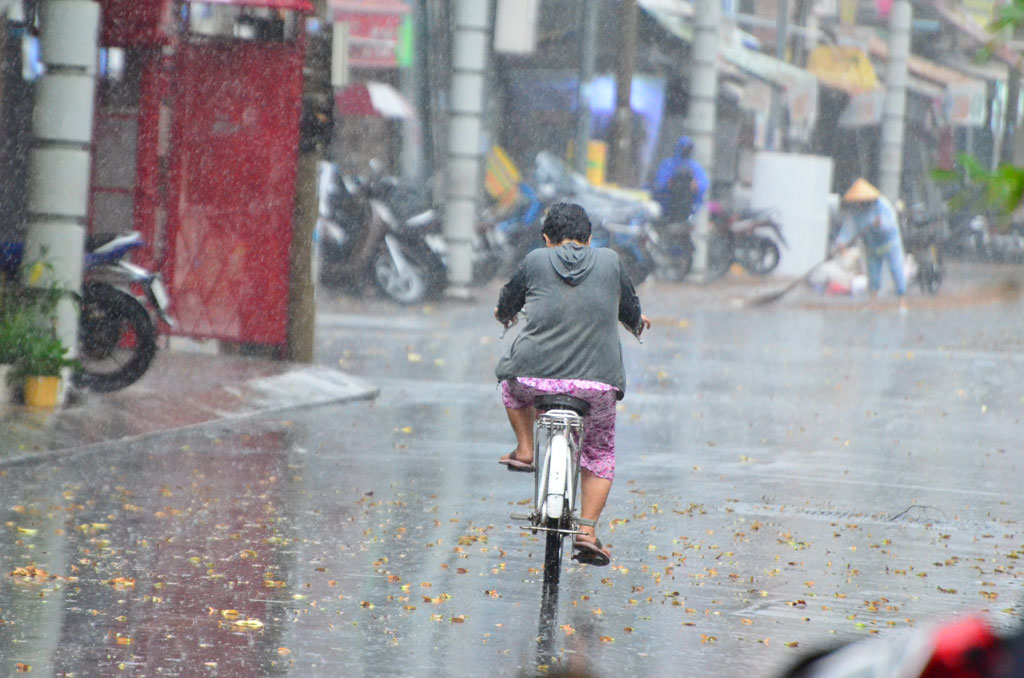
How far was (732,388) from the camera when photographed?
15.4 metres

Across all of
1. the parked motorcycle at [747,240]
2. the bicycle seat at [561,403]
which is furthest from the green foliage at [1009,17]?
the parked motorcycle at [747,240]

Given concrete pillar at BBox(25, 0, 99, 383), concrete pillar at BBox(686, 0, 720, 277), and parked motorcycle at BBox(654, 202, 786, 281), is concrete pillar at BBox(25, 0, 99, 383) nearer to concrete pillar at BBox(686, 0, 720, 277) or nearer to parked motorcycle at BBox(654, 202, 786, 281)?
parked motorcycle at BBox(654, 202, 786, 281)

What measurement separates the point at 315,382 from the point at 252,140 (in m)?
2.23

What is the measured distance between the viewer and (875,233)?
95.5ft

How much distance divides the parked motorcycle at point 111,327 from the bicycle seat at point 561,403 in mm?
5658

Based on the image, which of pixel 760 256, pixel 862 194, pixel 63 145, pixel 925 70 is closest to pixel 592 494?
pixel 63 145

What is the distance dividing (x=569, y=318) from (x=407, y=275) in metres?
16.4

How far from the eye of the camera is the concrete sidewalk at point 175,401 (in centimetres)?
1034

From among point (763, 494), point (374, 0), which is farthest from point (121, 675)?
point (374, 0)

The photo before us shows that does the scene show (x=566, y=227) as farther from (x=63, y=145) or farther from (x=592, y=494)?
(x=63, y=145)

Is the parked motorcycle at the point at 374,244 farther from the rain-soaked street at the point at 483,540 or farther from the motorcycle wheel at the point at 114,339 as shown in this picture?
the motorcycle wheel at the point at 114,339

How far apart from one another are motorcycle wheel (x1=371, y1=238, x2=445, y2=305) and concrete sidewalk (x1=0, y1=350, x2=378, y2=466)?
26.9 ft

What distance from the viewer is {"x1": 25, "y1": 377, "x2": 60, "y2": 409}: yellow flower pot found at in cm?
1108

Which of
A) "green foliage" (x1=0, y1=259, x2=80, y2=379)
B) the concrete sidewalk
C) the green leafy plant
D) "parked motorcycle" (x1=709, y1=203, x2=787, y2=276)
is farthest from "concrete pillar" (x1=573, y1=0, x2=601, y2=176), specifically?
the green leafy plant
